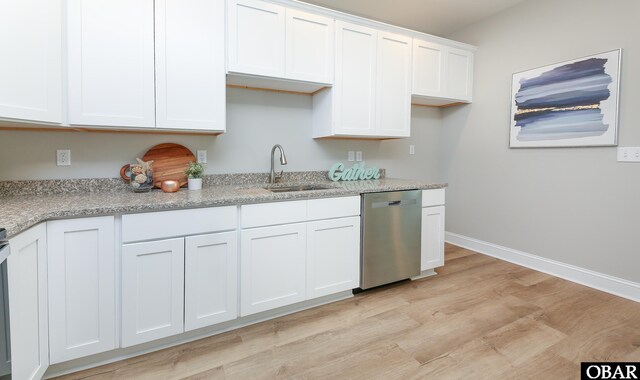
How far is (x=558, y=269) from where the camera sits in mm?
2895

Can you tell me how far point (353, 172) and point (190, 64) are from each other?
174 centimetres

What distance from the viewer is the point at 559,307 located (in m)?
2.32

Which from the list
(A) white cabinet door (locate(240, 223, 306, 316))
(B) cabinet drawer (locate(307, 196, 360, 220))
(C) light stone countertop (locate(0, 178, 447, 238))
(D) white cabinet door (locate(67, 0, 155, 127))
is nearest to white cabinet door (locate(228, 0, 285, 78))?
(D) white cabinet door (locate(67, 0, 155, 127))

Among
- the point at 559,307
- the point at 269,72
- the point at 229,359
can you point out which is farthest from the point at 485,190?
the point at 229,359

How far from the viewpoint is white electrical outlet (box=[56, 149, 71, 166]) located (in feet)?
6.64

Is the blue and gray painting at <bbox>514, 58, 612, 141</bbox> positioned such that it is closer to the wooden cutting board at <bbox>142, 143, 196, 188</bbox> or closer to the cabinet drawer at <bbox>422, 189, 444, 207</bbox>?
the cabinet drawer at <bbox>422, 189, 444, 207</bbox>

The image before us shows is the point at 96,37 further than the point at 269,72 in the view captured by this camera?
No

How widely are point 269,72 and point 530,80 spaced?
8.30 ft

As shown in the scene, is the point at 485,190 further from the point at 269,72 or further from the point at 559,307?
the point at 269,72

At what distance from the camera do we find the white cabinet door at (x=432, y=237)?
9.28 feet

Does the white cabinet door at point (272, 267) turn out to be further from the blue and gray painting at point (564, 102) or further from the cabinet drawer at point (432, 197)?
the blue and gray painting at point (564, 102)

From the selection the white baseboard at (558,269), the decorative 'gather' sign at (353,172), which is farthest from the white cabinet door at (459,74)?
the white baseboard at (558,269)

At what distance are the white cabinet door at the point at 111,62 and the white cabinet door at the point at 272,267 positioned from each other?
40.4 inches

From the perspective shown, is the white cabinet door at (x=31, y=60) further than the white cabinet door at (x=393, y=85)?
No
